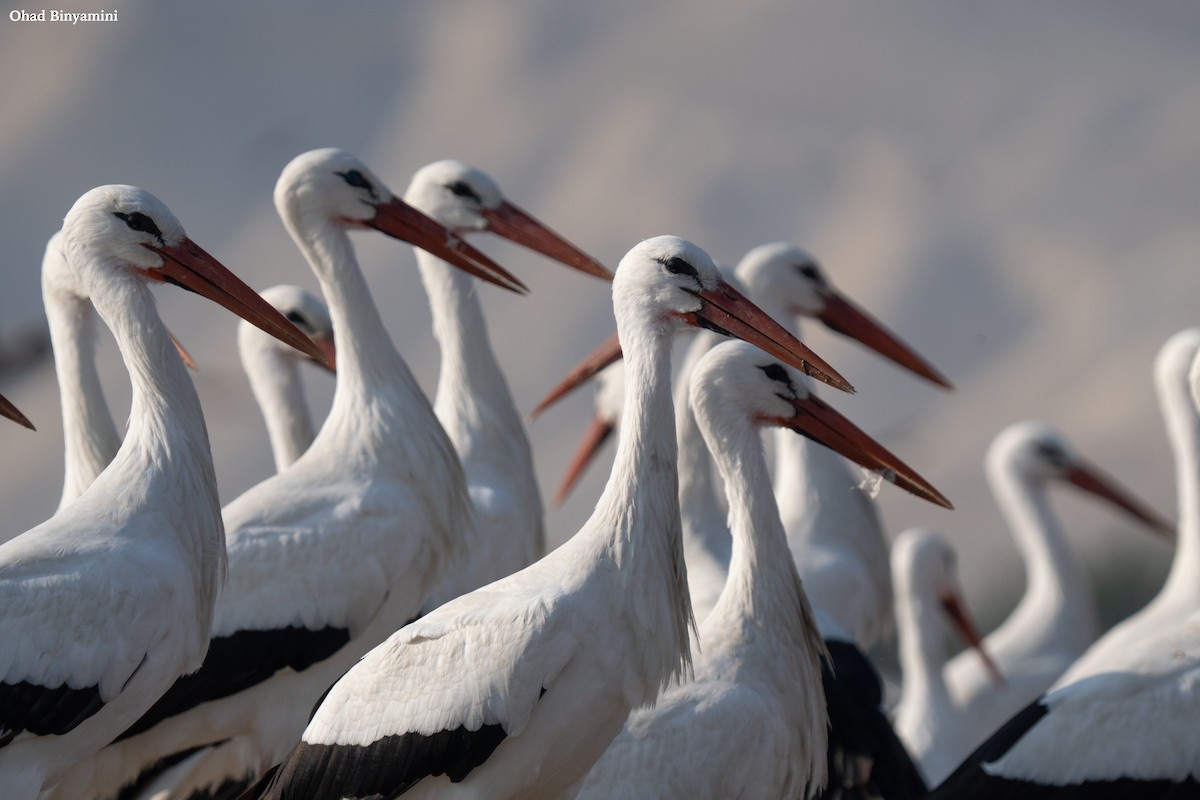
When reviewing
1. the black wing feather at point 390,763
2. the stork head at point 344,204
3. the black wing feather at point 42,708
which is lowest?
the black wing feather at point 390,763

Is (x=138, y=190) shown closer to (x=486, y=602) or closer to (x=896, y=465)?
(x=486, y=602)

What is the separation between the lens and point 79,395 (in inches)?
215

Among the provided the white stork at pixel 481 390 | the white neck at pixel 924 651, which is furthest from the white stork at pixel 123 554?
the white neck at pixel 924 651

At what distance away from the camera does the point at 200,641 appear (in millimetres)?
4211

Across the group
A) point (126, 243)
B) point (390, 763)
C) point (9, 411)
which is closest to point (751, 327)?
point (390, 763)

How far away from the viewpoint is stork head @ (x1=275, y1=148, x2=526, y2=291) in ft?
19.3

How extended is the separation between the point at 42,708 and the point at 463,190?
325 centimetres

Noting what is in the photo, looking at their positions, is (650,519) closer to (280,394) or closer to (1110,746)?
(1110,746)

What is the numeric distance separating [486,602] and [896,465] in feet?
4.58

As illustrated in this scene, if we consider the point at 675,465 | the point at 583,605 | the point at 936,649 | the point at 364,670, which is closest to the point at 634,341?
the point at 675,465

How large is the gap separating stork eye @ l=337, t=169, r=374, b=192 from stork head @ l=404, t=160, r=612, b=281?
2.85ft

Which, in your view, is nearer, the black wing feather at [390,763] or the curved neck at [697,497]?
the black wing feather at [390,763]

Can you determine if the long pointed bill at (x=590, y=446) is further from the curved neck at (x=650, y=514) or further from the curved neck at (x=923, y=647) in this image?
the curved neck at (x=650, y=514)

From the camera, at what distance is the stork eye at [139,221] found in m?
4.50
